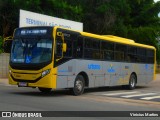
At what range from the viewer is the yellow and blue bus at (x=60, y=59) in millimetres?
17031

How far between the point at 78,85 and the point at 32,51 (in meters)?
2.93

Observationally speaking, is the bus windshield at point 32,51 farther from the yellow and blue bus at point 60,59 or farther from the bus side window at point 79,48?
the bus side window at point 79,48

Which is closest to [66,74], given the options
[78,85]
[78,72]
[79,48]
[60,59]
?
[60,59]

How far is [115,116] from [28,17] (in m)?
18.4

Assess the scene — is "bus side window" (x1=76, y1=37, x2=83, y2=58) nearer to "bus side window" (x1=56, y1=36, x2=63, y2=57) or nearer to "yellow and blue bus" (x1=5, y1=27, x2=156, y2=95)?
"yellow and blue bus" (x1=5, y1=27, x2=156, y2=95)

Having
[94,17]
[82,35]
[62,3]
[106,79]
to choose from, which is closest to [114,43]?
[106,79]

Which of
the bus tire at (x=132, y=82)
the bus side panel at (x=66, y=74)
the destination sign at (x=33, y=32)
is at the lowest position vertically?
the bus tire at (x=132, y=82)

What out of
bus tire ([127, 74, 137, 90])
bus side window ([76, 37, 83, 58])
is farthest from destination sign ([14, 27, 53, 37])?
bus tire ([127, 74, 137, 90])

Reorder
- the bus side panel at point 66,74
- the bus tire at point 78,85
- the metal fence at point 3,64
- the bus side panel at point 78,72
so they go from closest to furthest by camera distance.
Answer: the bus side panel at point 66,74 < the bus side panel at point 78,72 < the bus tire at point 78,85 < the metal fence at point 3,64

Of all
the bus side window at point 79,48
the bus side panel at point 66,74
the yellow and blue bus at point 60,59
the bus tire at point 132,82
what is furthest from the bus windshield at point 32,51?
the bus tire at point 132,82

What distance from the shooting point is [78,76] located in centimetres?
1889

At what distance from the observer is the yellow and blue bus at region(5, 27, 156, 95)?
1703cm

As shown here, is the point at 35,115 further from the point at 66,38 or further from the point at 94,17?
the point at 94,17

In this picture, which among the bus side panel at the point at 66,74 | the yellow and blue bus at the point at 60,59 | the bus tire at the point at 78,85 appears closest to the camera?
the yellow and blue bus at the point at 60,59
